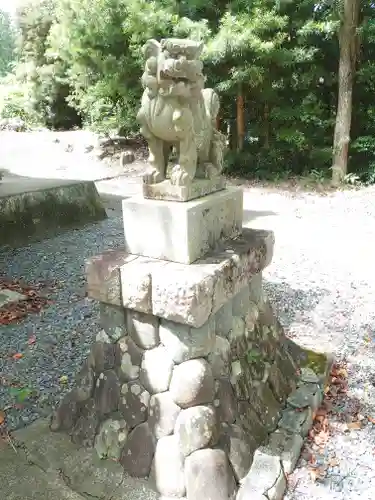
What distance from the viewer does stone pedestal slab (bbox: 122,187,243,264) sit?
2246mm

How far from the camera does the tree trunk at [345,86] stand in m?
9.72

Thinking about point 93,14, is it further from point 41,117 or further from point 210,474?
point 210,474

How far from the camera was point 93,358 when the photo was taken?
2.61 metres

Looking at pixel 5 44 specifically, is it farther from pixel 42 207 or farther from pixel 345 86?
pixel 42 207

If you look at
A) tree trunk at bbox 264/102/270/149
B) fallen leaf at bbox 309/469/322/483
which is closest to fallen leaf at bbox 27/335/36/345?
fallen leaf at bbox 309/469/322/483

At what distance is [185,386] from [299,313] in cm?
251

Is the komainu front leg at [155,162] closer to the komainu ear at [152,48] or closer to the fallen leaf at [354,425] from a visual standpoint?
the komainu ear at [152,48]

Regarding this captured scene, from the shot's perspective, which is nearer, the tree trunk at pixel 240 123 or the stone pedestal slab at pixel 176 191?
the stone pedestal slab at pixel 176 191

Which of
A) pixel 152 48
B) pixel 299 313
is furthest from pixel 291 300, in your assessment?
pixel 152 48

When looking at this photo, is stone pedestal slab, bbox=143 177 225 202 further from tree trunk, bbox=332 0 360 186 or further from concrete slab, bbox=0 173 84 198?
tree trunk, bbox=332 0 360 186

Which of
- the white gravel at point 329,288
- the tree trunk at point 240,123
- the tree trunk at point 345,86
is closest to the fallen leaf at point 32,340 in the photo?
the white gravel at point 329,288

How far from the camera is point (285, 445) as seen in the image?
2527 millimetres

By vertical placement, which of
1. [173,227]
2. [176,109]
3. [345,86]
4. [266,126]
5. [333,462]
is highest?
[345,86]

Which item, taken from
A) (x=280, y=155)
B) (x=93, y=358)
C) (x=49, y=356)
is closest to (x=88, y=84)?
(x=280, y=155)
